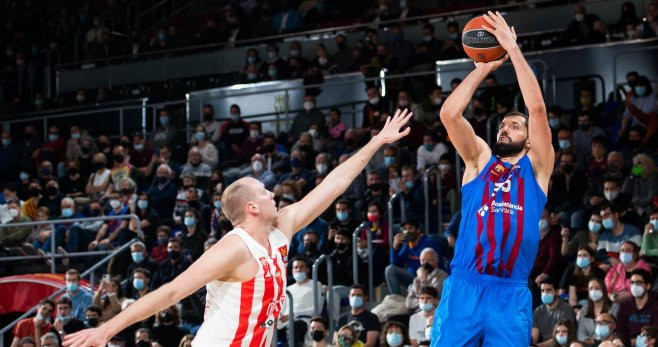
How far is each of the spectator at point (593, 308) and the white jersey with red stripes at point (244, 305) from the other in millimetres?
7035

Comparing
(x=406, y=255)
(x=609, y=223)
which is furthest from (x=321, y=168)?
(x=609, y=223)

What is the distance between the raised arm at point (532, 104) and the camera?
282 inches

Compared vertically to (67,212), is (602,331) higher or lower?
lower

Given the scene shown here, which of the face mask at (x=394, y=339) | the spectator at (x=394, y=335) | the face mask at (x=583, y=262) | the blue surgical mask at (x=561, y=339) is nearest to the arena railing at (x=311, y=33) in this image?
the face mask at (x=583, y=262)

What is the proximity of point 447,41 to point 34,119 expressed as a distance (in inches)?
330

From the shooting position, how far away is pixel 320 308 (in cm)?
1473

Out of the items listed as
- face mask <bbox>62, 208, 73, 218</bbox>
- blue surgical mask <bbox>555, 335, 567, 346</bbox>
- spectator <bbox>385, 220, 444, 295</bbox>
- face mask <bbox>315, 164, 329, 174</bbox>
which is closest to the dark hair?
spectator <bbox>385, 220, 444, 295</bbox>

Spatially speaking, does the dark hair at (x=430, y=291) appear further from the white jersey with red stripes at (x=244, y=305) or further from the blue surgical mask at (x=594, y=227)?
the white jersey with red stripes at (x=244, y=305)

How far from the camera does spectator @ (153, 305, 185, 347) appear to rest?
14672 mm

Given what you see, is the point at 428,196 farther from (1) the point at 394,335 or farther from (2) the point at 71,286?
(2) the point at 71,286

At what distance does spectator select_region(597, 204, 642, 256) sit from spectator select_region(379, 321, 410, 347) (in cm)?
269

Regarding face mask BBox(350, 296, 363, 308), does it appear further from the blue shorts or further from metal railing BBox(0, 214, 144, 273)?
the blue shorts

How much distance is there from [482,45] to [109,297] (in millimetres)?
9633

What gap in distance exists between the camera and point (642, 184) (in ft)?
48.5
